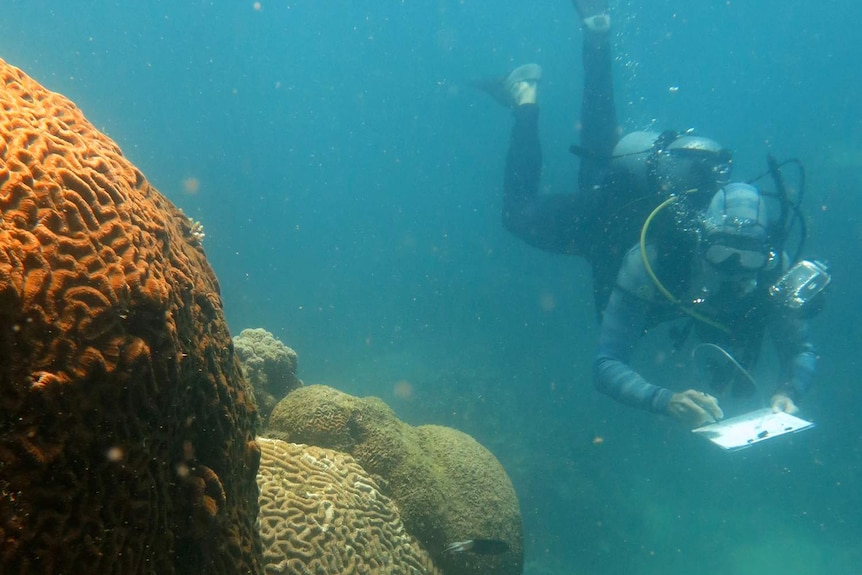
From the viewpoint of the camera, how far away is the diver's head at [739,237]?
252 inches

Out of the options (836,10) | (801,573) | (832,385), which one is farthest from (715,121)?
(801,573)

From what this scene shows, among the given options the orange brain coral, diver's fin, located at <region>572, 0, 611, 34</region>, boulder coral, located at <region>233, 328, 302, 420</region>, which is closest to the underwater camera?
boulder coral, located at <region>233, 328, 302, 420</region>

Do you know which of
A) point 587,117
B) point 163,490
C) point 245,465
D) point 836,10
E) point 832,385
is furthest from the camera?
point 836,10

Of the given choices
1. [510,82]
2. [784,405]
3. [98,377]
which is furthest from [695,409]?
[510,82]

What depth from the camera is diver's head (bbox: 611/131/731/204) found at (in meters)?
7.38

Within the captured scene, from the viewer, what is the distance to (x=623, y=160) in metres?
8.74

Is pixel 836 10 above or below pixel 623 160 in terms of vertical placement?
above

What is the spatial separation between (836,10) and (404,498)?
238 ft

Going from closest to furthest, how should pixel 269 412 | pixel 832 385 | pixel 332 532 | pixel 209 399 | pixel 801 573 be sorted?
pixel 209 399 < pixel 332 532 < pixel 269 412 < pixel 801 573 < pixel 832 385

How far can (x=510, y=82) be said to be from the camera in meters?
12.8

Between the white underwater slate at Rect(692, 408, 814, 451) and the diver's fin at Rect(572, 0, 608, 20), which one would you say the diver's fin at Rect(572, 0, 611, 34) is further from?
the white underwater slate at Rect(692, 408, 814, 451)

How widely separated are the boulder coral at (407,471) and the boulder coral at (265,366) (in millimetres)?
793

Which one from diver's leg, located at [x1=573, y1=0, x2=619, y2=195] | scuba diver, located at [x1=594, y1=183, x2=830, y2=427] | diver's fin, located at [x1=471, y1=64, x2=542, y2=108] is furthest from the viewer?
diver's fin, located at [x1=471, y1=64, x2=542, y2=108]

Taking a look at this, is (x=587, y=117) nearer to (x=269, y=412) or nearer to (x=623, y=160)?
(x=623, y=160)
